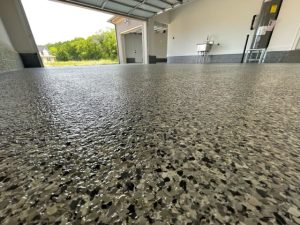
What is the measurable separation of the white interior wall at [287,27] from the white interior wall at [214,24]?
0.96 meters

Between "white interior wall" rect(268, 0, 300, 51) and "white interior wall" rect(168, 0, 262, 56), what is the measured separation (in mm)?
964

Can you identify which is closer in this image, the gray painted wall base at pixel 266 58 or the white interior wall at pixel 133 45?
the gray painted wall base at pixel 266 58

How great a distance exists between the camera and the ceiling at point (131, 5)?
5.62 meters

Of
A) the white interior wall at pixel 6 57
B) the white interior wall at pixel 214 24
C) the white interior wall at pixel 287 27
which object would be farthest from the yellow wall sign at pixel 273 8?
the white interior wall at pixel 6 57

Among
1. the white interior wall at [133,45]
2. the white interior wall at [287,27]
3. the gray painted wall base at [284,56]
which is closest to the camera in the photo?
the white interior wall at [287,27]

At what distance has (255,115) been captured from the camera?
0.43 meters

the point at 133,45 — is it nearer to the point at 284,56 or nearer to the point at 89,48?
the point at 89,48

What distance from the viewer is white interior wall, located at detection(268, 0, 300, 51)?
443 cm

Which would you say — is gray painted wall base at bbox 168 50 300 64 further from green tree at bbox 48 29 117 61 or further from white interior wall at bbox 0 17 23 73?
green tree at bbox 48 29 117 61

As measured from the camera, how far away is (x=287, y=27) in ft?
15.2

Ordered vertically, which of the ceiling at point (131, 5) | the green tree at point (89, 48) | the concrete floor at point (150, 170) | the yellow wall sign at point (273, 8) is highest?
the ceiling at point (131, 5)

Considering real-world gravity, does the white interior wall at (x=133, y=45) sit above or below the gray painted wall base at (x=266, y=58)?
above

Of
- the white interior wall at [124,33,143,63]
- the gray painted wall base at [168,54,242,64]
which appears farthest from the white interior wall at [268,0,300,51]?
the white interior wall at [124,33,143,63]

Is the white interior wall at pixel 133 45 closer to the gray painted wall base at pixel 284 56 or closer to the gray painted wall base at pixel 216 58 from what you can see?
the gray painted wall base at pixel 216 58
